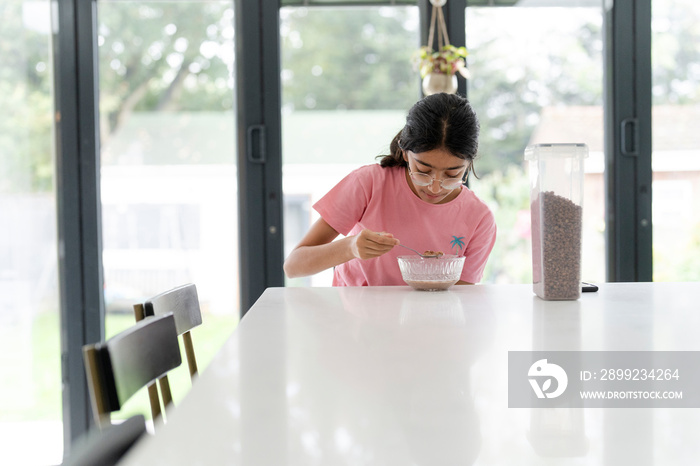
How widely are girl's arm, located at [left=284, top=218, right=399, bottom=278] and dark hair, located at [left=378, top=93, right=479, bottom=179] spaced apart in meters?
0.33

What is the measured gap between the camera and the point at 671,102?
100 inches

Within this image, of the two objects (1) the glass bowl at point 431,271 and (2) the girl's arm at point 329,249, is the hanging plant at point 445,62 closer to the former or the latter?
(2) the girl's arm at point 329,249

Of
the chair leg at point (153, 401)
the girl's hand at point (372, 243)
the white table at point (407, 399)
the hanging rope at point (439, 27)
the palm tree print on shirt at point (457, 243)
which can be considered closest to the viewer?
the white table at point (407, 399)

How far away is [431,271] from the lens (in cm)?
126

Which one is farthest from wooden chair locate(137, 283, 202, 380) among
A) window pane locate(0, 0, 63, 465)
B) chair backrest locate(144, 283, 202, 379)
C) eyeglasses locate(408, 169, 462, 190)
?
window pane locate(0, 0, 63, 465)

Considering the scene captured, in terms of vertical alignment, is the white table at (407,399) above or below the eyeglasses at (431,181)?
below

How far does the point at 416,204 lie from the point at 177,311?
741mm

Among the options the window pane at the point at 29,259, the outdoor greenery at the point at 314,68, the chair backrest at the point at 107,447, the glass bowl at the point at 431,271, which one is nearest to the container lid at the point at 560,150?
the glass bowl at the point at 431,271

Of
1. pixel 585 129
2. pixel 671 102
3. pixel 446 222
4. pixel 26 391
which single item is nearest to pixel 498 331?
pixel 446 222

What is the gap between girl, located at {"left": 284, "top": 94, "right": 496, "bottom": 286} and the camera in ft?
4.87

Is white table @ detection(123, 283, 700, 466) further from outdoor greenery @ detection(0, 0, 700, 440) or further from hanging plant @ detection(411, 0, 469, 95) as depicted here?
outdoor greenery @ detection(0, 0, 700, 440)

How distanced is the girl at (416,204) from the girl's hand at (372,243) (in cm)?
21

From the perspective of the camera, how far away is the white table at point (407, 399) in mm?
425

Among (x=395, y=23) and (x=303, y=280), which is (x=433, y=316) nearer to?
(x=303, y=280)
